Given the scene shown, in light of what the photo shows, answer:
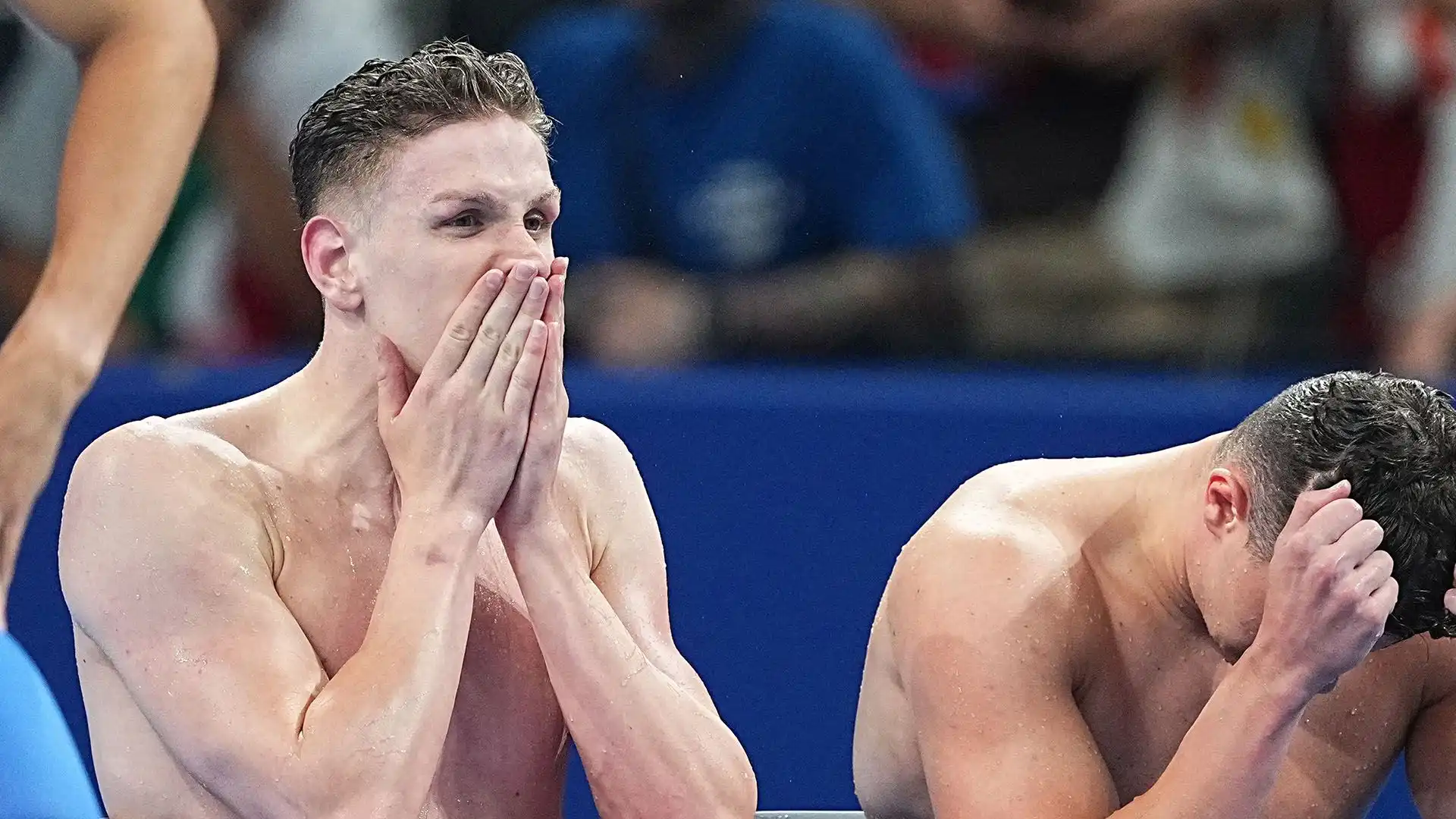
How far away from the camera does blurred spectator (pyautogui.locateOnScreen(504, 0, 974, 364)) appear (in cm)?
305

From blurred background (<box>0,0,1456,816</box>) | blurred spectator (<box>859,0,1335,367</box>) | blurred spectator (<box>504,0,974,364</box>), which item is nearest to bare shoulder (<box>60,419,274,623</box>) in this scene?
blurred background (<box>0,0,1456,816</box>)

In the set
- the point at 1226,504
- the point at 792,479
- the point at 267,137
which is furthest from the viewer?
the point at 267,137

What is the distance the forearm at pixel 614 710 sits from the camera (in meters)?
1.60

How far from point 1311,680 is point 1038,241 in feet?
6.71

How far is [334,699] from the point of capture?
4.91 ft

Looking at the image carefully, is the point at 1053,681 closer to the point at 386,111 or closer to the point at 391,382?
the point at 391,382

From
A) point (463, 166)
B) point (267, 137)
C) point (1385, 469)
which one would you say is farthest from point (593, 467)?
point (267, 137)

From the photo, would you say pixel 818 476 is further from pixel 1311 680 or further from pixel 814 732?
pixel 1311 680

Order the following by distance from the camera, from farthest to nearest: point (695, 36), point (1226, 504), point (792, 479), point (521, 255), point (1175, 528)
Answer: point (695, 36) < point (792, 479) < point (1175, 528) < point (1226, 504) < point (521, 255)

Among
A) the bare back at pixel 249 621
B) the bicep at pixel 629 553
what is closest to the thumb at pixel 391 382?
the bare back at pixel 249 621

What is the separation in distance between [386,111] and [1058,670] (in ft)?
2.56

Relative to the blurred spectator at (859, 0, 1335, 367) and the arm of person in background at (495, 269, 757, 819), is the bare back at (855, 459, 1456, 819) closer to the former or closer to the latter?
the arm of person in background at (495, 269, 757, 819)

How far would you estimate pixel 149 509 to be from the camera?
5.10ft

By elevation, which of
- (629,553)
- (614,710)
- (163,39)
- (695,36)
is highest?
(695,36)
